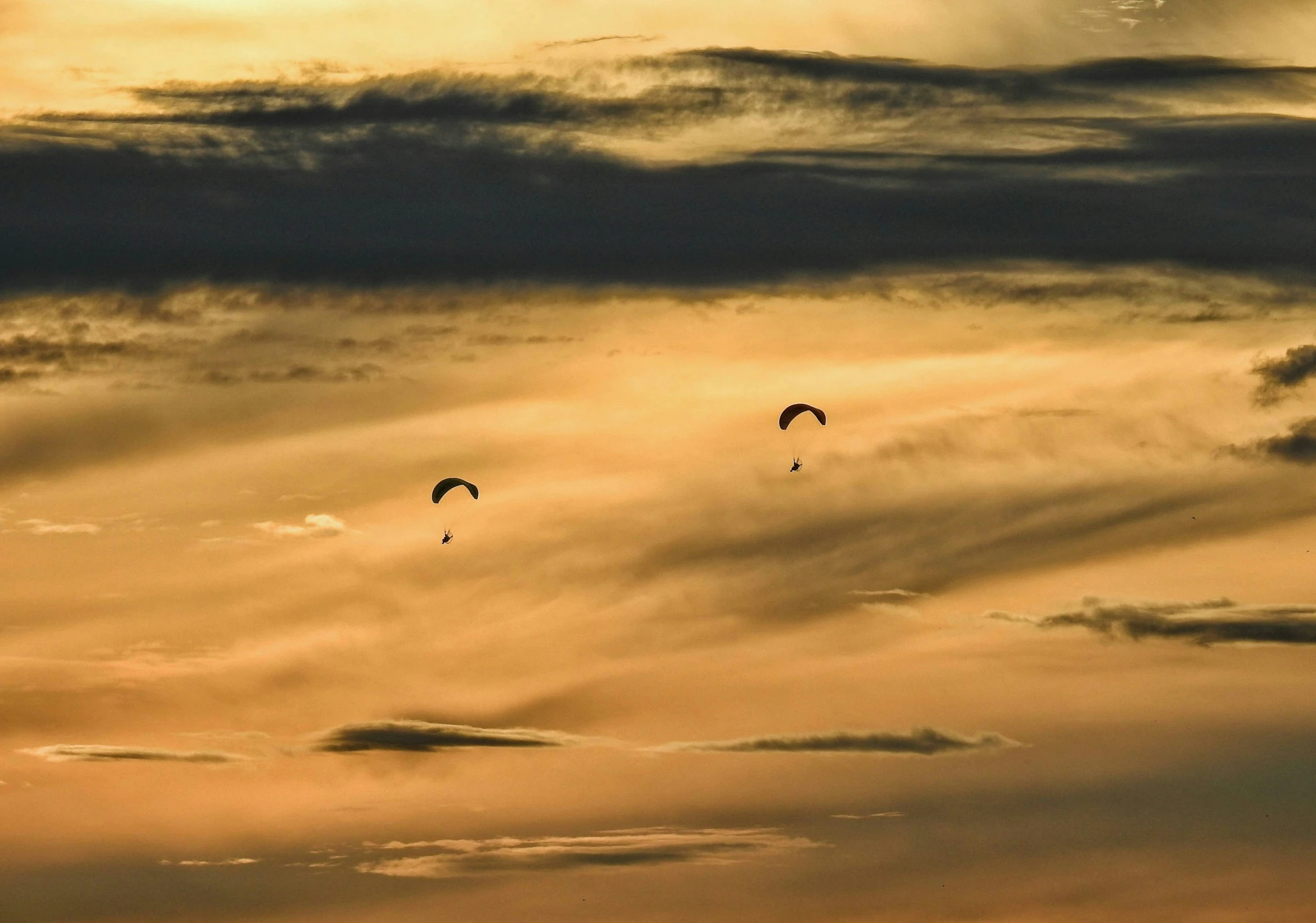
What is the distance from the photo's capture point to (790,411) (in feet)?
209

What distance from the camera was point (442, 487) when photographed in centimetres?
6150

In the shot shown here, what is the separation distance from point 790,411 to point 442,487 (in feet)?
93.8

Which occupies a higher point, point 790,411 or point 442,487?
point 790,411
